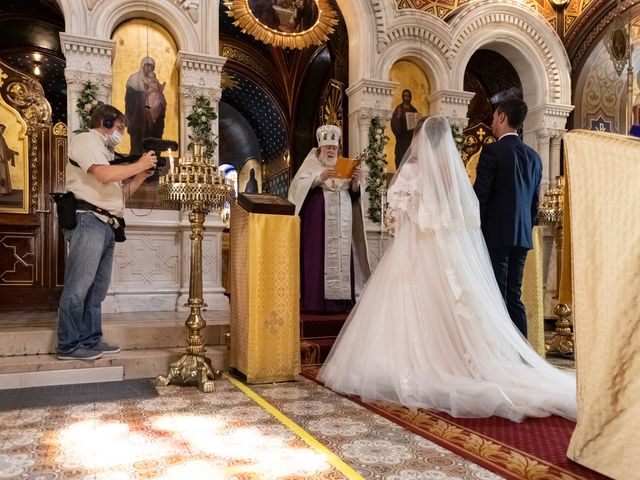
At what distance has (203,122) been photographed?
695cm

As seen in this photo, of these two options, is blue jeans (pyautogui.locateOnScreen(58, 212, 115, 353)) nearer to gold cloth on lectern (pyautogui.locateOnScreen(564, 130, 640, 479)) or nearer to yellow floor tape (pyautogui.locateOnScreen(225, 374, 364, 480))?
yellow floor tape (pyautogui.locateOnScreen(225, 374, 364, 480))

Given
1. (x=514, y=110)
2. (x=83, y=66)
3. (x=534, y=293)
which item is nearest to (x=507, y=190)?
(x=514, y=110)

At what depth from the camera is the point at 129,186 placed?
4.65m

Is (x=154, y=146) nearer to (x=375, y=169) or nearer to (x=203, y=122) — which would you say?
(x=203, y=122)

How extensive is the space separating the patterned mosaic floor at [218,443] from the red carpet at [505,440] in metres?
0.09

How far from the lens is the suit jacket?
166 inches

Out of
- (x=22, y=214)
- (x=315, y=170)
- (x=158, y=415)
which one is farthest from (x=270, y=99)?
(x=158, y=415)

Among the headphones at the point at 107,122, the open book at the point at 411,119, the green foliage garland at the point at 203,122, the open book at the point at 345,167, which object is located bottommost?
the open book at the point at 345,167

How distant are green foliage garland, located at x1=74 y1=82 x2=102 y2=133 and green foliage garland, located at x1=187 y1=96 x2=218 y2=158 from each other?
111 centimetres

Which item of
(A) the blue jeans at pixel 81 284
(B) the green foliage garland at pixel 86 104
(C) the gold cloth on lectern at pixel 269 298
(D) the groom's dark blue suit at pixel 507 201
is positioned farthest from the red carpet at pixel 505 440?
(B) the green foliage garland at pixel 86 104

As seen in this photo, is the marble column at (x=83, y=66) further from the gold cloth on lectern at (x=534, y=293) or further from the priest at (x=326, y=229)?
the gold cloth on lectern at (x=534, y=293)

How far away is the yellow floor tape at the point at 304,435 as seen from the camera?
2.44m

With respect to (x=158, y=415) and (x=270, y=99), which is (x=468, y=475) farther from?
(x=270, y=99)

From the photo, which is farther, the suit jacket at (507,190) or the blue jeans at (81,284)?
the blue jeans at (81,284)
